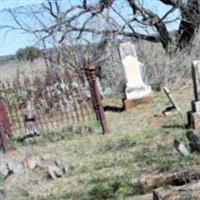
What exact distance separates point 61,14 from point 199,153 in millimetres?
12182

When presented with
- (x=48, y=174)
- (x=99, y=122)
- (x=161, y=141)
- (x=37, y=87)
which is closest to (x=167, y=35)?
(x=37, y=87)

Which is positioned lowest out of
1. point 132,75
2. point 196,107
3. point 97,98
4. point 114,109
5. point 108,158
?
point 108,158

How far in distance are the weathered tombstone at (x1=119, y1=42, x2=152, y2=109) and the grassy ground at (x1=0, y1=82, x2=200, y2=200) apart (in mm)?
1654

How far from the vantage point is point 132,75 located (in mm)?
12953

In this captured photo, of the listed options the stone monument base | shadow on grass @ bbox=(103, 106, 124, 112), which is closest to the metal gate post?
the stone monument base

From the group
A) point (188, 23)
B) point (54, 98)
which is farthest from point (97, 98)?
point (188, 23)

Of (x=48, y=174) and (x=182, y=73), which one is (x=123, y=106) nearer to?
(x=182, y=73)

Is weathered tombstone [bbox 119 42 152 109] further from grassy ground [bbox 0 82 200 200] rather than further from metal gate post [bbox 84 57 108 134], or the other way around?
metal gate post [bbox 84 57 108 134]

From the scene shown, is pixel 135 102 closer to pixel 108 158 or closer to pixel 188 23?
pixel 108 158

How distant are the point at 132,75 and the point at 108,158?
5.78 meters

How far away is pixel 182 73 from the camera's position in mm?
16203

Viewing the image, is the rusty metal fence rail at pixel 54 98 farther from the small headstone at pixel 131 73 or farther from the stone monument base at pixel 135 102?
the small headstone at pixel 131 73

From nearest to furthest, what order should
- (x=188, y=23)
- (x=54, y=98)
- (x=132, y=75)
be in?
(x=54, y=98), (x=132, y=75), (x=188, y=23)

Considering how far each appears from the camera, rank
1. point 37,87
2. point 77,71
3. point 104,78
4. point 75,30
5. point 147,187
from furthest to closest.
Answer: point 75,30
point 104,78
point 77,71
point 37,87
point 147,187
